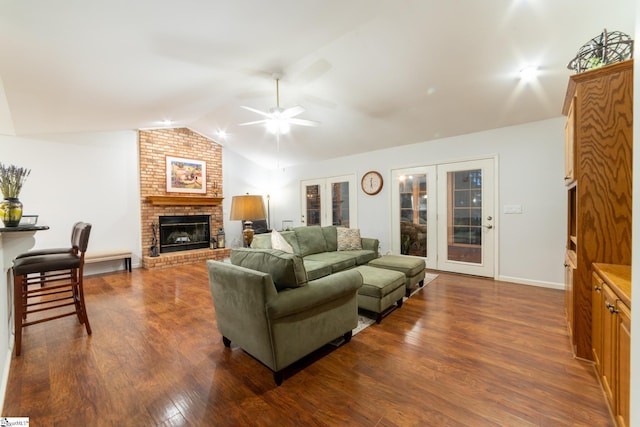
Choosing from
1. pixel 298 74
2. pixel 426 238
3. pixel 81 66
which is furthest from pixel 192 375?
pixel 426 238

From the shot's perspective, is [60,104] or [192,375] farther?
[60,104]

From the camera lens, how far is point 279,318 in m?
1.76

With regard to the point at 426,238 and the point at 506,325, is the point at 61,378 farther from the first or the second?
the point at 426,238

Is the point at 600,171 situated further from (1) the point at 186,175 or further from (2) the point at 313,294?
(1) the point at 186,175

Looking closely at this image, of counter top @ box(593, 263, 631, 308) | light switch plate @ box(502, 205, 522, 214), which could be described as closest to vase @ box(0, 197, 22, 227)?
counter top @ box(593, 263, 631, 308)

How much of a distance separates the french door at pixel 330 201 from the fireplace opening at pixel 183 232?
2.44 metres

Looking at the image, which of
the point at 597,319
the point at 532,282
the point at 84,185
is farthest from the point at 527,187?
the point at 84,185

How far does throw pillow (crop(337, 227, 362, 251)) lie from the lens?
4598 mm

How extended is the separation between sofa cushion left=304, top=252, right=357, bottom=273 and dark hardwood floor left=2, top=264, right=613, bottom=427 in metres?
1.13

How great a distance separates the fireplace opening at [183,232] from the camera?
5824 millimetres

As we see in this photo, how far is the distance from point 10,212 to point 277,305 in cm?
211

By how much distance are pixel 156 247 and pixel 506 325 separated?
19.8ft

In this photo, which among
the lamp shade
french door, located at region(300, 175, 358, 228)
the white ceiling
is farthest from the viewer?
french door, located at region(300, 175, 358, 228)

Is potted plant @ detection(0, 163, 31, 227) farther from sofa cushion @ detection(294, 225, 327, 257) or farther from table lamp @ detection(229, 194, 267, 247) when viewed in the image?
sofa cushion @ detection(294, 225, 327, 257)
